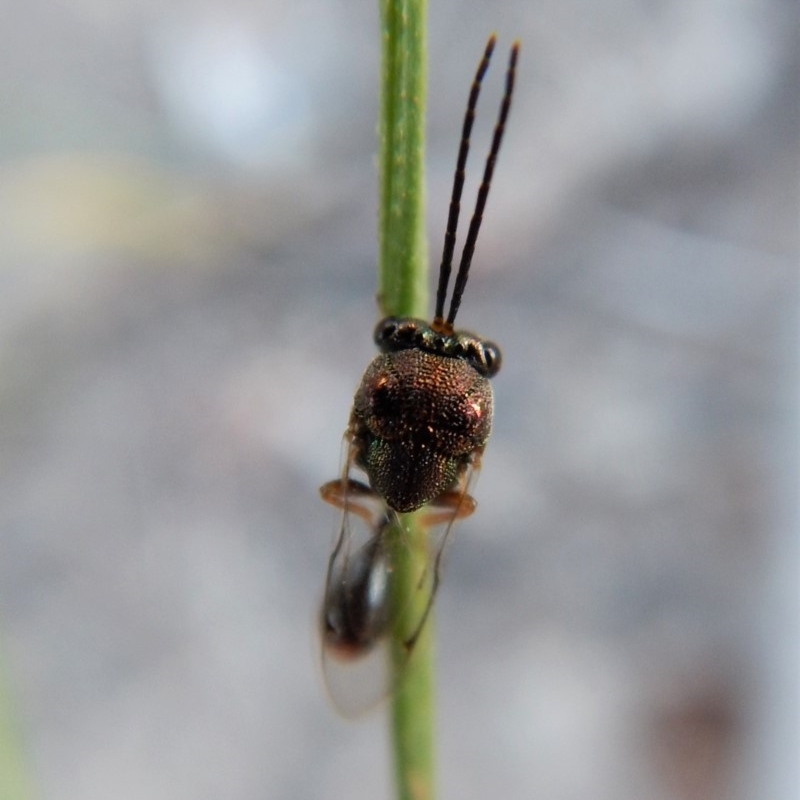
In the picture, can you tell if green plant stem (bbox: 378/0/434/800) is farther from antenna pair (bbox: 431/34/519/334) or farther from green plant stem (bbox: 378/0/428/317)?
antenna pair (bbox: 431/34/519/334)

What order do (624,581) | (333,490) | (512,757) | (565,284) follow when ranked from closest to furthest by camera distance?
(333,490), (512,757), (624,581), (565,284)

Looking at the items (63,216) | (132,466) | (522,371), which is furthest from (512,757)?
(63,216)

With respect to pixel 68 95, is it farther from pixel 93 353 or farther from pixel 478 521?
pixel 478 521

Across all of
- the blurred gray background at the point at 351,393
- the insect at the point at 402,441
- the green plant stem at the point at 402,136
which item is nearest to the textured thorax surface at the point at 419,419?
the insect at the point at 402,441

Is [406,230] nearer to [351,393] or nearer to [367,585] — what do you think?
[367,585]

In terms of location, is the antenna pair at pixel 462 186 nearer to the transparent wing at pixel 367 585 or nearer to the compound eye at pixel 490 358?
the compound eye at pixel 490 358

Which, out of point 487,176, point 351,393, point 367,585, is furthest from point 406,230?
point 351,393
